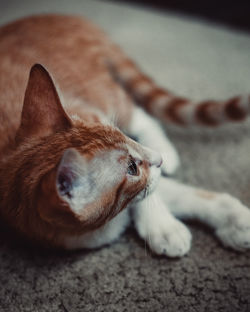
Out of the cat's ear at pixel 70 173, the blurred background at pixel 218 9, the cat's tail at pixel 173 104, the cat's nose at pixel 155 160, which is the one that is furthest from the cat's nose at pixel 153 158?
the blurred background at pixel 218 9

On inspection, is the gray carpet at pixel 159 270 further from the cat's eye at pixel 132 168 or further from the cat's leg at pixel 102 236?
the cat's eye at pixel 132 168

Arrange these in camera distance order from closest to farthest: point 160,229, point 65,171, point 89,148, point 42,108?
point 65,171
point 89,148
point 42,108
point 160,229

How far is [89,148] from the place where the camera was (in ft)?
2.80

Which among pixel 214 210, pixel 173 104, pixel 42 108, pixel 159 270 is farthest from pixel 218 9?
pixel 159 270

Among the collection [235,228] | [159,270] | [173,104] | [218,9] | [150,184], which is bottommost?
[159,270]

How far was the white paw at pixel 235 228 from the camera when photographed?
102 centimetres

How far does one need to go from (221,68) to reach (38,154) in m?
1.39

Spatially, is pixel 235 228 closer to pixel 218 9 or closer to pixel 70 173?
pixel 70 173

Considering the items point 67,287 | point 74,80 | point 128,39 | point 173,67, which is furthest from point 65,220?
point 128,39

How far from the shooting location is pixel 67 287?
3.25 ft

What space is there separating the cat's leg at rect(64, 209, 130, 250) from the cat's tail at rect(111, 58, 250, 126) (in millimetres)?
535

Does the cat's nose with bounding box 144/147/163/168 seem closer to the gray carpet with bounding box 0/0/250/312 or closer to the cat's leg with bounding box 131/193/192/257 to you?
the cat's leg with bounding box 131/193/192/257

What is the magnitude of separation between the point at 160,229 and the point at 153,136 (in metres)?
0.53

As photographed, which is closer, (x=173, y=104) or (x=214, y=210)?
(x=214, y=210)
